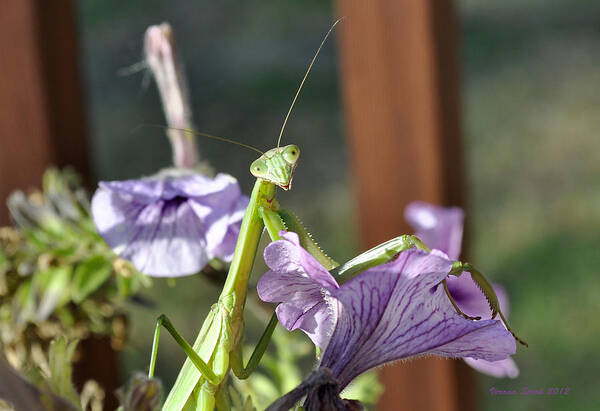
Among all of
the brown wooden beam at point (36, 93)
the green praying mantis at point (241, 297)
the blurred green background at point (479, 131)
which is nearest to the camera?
the green praying mantis at point (241, 297)

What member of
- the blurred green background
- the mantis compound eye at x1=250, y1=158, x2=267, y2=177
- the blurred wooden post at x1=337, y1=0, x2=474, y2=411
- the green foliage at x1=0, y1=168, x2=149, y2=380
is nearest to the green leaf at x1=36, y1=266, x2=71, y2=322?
the green foliage at x1=0, y1=168, x2=149, y2=380

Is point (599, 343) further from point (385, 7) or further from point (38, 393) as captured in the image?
point (38, 393)

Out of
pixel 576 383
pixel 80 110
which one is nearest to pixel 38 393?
pixel 80 110

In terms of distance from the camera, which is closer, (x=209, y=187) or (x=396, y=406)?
(x=209, y=187)

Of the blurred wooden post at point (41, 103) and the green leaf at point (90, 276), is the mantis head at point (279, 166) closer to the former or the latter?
the green leaf at point (90, 276)

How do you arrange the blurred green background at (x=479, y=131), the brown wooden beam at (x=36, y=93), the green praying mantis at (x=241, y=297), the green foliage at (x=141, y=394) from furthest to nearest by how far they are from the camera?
the blurred green background at (x=479, y=131) < the brown wooden beam at (x=36, y=93) < the green praying mantis at (x=241, y=297) < the green foliage at (x=141, y=394)

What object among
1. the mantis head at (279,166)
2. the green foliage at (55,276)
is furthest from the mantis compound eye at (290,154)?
the green foliage at (55,276)

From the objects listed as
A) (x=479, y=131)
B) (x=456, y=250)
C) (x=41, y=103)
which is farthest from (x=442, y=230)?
(x=479, y=131)
